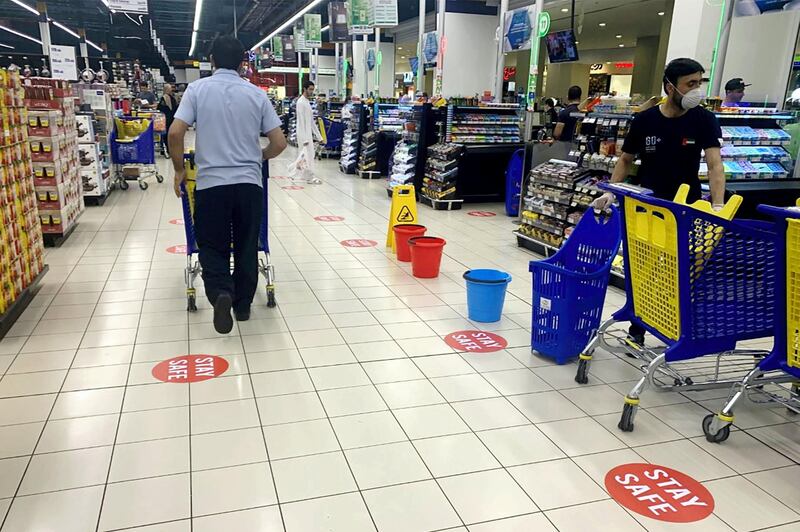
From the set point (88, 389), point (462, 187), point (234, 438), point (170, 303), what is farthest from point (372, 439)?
point (462, 187)

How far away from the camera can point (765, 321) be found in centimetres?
277

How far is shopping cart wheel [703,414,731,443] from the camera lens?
2.71m

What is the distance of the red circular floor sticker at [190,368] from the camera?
325 cm

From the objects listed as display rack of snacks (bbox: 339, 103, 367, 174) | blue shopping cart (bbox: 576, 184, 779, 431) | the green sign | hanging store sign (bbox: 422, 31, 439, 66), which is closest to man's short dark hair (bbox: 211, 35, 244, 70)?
blue shopping cart (bbox: 576, 184, 779, 431)

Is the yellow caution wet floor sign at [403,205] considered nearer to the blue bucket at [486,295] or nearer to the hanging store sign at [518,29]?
the blue bucket at [486,295]

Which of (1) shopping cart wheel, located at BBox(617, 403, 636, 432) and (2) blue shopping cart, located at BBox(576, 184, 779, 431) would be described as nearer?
(2) blue shopping cart, located at BBox(576, 184, 779, 431)

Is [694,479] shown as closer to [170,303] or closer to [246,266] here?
[246,266]

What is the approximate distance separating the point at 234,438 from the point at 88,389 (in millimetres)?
1014

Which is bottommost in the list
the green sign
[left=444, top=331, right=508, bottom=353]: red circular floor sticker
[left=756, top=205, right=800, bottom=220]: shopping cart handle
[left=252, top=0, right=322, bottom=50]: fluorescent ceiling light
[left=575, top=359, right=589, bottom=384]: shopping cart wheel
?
[left=444, top=331, right=508, bottom=353]: red circular floor sticker

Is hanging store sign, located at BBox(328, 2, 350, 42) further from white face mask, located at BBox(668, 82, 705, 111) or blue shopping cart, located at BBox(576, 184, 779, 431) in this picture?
blue shopping cart, located at BBox(576, 184, 779, 431)

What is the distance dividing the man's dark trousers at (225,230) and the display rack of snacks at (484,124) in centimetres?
537

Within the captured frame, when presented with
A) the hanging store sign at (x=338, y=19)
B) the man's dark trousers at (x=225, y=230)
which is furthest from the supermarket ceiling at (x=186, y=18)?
the man's dark trousers at (x=225, y=230)

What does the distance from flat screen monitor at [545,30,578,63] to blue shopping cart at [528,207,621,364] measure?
16.3 ft

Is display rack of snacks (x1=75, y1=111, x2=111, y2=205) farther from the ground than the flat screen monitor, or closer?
closer
